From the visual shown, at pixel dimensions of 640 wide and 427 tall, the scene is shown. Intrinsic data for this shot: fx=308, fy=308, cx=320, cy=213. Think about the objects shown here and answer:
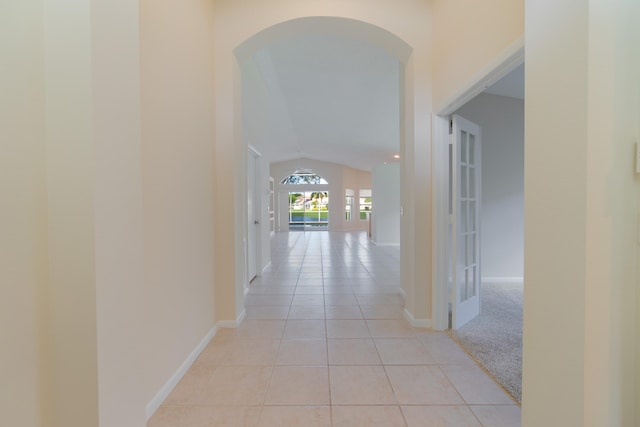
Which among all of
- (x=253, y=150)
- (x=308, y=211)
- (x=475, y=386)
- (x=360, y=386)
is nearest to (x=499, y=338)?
(x=475, y=386)

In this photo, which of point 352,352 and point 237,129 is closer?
point 352,352

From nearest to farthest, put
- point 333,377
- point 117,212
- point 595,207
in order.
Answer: point 595,207 < point 117,212 < point 333,377

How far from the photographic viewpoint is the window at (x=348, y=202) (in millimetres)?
14539

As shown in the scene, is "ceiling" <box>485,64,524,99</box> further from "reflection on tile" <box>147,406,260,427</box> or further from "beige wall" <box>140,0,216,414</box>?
"reflection on tile" <box>147,406,260,427</box>

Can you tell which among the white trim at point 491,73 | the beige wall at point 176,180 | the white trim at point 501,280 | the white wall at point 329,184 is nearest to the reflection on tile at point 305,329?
the beige wall at point 176,180

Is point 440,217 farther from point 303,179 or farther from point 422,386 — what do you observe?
point 303,179

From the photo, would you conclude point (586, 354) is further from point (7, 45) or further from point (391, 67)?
point (391, 67)

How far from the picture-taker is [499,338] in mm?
2691

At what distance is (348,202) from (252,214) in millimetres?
10228

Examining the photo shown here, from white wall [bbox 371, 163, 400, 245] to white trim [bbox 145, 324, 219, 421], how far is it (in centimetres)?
688

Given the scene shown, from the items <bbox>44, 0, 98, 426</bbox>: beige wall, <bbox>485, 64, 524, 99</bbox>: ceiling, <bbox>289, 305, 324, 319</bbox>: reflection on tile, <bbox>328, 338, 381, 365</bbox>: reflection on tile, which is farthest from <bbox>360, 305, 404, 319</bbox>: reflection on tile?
<bbox>485, 64, 524, 99</bbox>: ceiling

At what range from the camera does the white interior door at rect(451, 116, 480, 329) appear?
2809mm

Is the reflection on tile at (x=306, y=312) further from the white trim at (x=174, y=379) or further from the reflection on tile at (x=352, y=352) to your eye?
the white trim at (x=174, y=379)

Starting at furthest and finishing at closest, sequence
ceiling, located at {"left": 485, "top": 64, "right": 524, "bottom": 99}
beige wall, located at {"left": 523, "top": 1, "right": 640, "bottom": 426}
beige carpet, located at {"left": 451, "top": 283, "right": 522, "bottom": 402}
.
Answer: ceiling, located at {"left": 485, "top": 64, "right": 524, "bottom": 99}
beige carpet, located at {"left": 451, "top": 283, "right": 522, "bottom": 402}
beige wall, located at {"left": 523, "top": 1, "right": 640, "bottom": 426}
